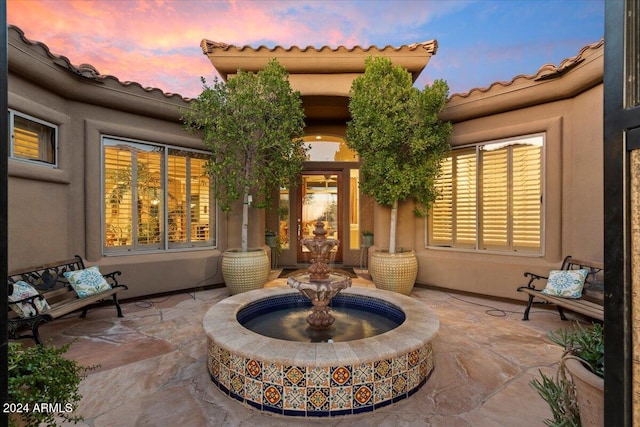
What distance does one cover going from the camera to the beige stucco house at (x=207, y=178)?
446 centimetres

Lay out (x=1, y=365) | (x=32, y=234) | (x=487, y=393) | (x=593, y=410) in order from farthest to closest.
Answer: (x=32, y=234) → (x=487, y=393) → (x=593, y=410) → (x=1, y=365)

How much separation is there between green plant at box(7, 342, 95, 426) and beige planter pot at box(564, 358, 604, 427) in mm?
2349

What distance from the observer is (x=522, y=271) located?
527 cm

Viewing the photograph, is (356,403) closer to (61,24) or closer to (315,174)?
(315,174)

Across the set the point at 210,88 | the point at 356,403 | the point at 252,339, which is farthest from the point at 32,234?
the point at 356,403

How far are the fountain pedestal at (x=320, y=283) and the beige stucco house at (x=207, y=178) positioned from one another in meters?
3.61

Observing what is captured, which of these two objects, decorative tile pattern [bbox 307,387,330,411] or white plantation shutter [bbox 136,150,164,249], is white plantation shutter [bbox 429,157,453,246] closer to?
decorative tile pattern [bbox 307,387,330,411]

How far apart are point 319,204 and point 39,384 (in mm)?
7712

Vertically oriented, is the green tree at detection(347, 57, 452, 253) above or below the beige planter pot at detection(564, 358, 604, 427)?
above

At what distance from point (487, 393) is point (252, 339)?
214 cm

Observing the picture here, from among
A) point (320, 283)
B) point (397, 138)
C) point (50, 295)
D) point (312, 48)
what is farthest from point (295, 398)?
point (312, 48)

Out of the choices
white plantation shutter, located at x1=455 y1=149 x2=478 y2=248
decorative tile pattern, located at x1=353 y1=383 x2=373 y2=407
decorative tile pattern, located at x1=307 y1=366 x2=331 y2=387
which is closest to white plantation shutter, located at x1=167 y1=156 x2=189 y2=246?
decorative tile pattern, located at x1=307 y1=366 x2=331 y2=387

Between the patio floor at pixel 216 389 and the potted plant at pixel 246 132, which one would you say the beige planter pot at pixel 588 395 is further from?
the potted plant at pixel 246 132

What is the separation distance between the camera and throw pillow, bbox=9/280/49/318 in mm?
3250
